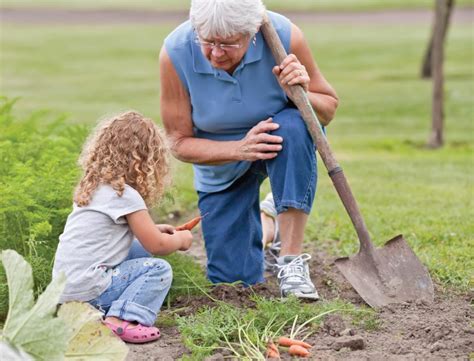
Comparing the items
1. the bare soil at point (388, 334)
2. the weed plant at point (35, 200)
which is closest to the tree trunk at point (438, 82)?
the weed plant at point (35, 200)

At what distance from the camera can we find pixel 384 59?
70.7 feet

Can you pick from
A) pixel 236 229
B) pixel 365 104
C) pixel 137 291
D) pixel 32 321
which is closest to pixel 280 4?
pixel 365 104

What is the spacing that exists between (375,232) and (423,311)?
1793mm

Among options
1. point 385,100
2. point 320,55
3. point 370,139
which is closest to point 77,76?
point 320,55

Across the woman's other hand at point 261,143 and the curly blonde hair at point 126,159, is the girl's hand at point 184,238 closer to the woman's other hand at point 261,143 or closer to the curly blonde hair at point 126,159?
the curly blonde hair at point 126,159

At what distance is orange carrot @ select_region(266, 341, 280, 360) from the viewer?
12.3 ft

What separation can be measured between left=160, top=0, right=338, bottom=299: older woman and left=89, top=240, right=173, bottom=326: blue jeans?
0.68 m

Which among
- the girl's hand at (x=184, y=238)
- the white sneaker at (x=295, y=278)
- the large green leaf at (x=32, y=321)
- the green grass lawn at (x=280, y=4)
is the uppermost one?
the large green leaf at (x=32, y=321)

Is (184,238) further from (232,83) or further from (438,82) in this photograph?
(438,82)

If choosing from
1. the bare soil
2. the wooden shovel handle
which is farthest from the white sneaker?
the wooden shovel handle

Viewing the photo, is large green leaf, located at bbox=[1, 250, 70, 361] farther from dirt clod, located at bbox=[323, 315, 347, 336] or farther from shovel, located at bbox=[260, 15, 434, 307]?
shovel, located at bbox=[260, 15, 434, 307]

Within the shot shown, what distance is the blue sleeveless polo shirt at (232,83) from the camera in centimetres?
485

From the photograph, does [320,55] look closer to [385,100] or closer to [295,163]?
[385,100]

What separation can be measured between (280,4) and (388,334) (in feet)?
106
